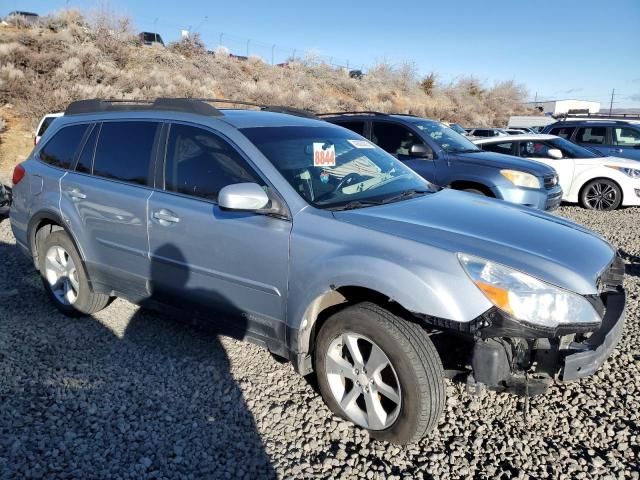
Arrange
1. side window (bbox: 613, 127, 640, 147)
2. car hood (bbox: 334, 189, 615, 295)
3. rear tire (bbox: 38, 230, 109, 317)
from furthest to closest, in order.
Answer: side window (bbox: 613, 127, 640, 147) < rear tire (bbox: 38, 230, 109, 317) < car hood (bbox: 334, 189, 615, 295)

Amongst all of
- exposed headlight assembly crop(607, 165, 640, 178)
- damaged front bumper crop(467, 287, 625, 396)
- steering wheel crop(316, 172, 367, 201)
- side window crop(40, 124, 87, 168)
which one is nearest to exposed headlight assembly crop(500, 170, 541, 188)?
exposed headlight assembly crop(607, 165, 640, 178)

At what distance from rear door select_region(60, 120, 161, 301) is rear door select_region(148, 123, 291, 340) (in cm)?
17

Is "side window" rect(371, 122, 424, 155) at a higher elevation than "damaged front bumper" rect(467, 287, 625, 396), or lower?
A: higher

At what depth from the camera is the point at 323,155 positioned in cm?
346

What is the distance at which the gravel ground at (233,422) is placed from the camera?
2596 mm

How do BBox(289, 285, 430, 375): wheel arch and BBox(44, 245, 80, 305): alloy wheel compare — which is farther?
BBox(44, 245, 80, 305): alloy wheel

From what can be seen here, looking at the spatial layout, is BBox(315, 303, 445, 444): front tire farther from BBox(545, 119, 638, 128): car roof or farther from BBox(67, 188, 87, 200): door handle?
BBox(545, 119, 638, 128): car roof

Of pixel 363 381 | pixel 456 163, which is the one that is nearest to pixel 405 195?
pixel 363 381

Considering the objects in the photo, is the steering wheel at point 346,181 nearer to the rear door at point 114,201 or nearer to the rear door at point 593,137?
the rear door at point 114,201

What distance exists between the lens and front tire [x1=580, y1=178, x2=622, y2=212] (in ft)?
31.5

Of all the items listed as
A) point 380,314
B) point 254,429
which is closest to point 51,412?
point 254,429

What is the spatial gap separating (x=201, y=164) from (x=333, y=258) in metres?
1.29

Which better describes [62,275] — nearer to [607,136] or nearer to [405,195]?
[405,195]

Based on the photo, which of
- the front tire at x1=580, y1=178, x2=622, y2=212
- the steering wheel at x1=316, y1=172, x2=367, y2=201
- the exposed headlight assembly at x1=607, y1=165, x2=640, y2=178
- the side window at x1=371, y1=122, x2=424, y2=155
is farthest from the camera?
the front tire at x1=580, y1=178, x2=622, y2=212
